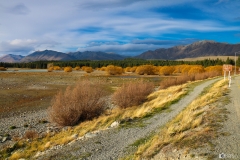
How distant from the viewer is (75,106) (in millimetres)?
16969

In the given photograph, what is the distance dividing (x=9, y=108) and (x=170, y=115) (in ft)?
68.3

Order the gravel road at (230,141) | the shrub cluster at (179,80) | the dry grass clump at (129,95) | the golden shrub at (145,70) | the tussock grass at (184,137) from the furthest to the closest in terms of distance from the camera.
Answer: the golden shrub at (145,70)
the shrub cluster at (179,80)
the dry grass clump at (129,95)
the tussock grass at (184,137)
the gravel road at (230,141)

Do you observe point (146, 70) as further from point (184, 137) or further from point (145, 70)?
point (184, 137)

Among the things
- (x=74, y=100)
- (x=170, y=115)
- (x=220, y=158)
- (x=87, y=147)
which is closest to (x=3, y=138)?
(x=74, y=100)

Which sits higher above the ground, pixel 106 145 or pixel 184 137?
pixel 184 137

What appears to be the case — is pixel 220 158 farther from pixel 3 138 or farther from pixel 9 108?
pixel 9 108

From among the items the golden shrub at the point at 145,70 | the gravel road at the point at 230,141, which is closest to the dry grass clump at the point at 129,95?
the gravel road at the point at 230,141

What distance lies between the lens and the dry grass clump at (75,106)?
55.0 feet

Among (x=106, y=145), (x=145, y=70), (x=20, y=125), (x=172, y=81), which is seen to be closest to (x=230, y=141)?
(x=106, y=145)

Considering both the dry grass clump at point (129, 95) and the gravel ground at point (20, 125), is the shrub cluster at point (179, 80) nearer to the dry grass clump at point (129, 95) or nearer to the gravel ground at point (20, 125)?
the dry grass clump at point (129, 95)

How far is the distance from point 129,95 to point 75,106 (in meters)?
7.34

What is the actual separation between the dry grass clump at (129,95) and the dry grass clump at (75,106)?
15.1 ft

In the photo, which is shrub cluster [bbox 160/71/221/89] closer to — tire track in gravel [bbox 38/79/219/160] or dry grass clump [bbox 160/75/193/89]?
dry grass clump [bbox 160/75/193/89]

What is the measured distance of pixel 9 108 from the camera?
89.0ft
